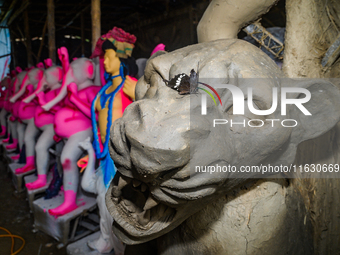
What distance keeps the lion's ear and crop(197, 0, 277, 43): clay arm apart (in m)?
0.41

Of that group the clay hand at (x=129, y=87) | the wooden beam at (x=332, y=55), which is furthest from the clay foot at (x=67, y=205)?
the wooden beam at (x=332, y=55)

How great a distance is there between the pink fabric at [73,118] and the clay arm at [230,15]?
1.53 m

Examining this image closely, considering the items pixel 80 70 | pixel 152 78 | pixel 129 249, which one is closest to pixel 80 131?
pixel 80 70

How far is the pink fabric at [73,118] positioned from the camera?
232cm

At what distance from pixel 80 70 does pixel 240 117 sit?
2059 millimetres

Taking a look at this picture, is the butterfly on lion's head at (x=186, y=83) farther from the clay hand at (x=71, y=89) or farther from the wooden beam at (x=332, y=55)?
the clay hand at (x=71, y=89)

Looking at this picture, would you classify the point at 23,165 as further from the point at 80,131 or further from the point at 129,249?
the point at 129,249

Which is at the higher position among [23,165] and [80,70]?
[80,70]

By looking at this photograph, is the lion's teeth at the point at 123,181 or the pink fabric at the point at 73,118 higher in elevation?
the lion's teeth at the point at 123,181

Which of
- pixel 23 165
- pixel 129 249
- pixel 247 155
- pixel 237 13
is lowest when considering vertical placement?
pixel 23 165

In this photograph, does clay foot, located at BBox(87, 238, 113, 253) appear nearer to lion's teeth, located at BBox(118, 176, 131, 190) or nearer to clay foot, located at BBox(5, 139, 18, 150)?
lion's teeth, located at BBox(118, 176, 131, 190)

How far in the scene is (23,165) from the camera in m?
3.83

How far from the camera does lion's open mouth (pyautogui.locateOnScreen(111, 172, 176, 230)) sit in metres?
0.80

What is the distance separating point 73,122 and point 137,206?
5.47ft
